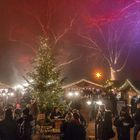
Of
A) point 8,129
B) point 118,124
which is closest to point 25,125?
point 118,124

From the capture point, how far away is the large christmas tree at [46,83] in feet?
74.5

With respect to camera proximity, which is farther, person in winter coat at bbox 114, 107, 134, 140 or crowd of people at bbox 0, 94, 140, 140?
person in winter coat at bbox 114, 107, 134, 140

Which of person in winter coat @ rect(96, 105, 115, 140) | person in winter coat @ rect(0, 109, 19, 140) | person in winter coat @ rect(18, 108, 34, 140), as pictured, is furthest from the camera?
person in winter coat @ rect(96, 105, 115, 140)

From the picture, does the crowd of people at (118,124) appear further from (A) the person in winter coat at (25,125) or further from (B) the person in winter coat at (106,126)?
(A) the person in winter coat at (25,125)

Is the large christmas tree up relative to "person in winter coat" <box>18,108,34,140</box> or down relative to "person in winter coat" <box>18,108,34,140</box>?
up

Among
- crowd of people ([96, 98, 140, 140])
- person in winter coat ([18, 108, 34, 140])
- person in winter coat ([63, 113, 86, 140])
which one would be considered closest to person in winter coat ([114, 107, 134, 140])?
crowd of people ([96, 98, 140, 140])

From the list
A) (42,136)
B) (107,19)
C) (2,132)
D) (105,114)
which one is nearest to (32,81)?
(42,136)

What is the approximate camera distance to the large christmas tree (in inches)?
894

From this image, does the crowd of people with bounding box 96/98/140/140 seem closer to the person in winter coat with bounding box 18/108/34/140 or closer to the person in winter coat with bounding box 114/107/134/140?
the person in winter coat with bounding box 114/107/134/140

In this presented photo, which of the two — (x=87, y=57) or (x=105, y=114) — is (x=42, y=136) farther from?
(x=87, y=57)

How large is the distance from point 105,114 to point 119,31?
28309 millimetres

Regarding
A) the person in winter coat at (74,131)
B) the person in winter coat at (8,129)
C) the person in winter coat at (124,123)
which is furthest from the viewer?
the person in winter coat at (124,123)

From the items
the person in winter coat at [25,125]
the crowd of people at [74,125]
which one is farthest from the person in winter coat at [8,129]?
the person in winter coat at [25,125]

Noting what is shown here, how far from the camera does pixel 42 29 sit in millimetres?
42844
